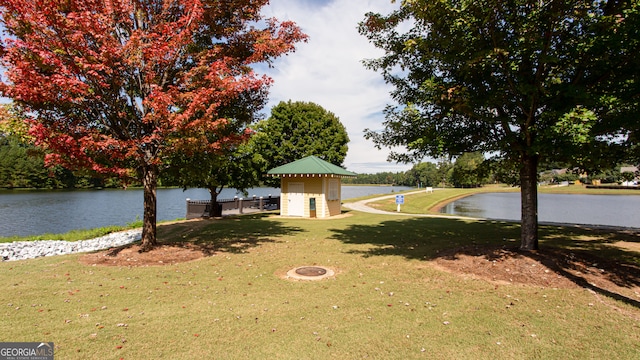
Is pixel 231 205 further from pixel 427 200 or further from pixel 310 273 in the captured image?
pixel 427 200

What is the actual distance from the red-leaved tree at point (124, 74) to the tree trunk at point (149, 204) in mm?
31

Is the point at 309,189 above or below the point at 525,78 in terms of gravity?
below

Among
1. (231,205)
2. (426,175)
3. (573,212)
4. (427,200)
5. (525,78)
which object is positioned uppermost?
(426,175)

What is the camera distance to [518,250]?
8180 mm

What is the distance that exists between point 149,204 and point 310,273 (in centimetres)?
577

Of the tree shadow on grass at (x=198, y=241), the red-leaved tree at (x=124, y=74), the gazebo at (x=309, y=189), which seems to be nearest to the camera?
the red-leaved tree at (x=124, y=74)

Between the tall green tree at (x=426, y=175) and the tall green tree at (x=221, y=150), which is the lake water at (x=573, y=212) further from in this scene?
the tall green tree at (x=426, y=175)

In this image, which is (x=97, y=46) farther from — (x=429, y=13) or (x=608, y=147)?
(x=608, y=147)

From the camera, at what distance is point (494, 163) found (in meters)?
8.52

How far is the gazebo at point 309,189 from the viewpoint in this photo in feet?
63.6

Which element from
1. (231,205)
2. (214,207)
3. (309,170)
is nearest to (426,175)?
(231,205)

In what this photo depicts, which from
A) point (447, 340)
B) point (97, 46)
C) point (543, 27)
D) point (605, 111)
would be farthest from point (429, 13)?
point (97, 46)

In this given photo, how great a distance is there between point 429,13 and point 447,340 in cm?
650

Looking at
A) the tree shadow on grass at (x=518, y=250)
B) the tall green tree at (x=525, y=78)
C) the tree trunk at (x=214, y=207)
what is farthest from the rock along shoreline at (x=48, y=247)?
the tall green tree at (x=525, y=78)
